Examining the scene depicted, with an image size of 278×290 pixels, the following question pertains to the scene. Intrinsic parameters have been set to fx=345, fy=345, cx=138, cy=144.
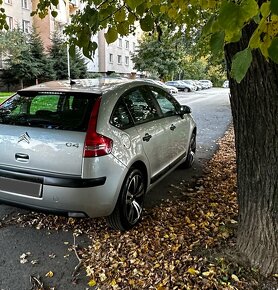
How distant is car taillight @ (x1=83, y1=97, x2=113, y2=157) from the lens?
315 cm

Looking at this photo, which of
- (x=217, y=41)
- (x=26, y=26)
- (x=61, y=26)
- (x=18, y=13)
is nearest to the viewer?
(x=217, y=41)

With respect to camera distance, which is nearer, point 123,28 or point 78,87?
point 123,28

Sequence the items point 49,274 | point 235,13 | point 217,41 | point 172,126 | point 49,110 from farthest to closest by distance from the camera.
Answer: point 172,126, point 49,110, point 49,274, point 217,41, point 235,13

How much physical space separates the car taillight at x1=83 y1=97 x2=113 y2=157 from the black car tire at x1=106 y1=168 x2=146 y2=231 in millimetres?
463

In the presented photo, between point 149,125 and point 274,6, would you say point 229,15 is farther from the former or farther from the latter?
point 149,125

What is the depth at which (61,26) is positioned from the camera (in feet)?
114

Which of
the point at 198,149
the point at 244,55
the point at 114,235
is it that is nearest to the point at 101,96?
the point at 114,235

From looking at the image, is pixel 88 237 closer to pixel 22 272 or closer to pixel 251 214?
pixel 22 272

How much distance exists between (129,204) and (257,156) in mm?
1514

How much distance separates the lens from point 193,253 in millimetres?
3104

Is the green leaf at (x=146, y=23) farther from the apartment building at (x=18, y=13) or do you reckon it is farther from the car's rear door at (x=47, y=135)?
the apartment building at (x=18, y=13)

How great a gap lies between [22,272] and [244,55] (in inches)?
103

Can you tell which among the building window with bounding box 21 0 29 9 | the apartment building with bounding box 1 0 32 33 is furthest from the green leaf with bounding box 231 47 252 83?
the building window with bounding box 21 0 29 9

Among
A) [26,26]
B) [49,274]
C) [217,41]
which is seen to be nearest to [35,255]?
[49,274]
